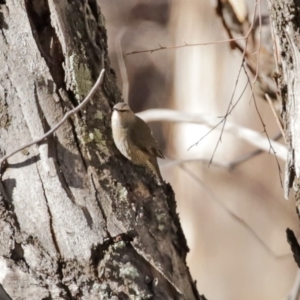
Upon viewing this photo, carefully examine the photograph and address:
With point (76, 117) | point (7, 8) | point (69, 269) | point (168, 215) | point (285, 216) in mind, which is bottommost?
point (69, 269)

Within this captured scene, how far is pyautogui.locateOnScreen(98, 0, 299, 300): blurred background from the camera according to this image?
140 inches

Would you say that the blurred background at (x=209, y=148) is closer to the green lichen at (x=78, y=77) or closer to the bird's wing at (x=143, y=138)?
the bird's wing at (x=143, y=138)

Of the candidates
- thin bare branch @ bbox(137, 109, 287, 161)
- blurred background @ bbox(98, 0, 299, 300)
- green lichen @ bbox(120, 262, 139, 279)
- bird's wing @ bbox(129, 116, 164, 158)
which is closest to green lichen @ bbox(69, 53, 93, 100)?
bird's wing @ bbox(129, 116, 164, 158)

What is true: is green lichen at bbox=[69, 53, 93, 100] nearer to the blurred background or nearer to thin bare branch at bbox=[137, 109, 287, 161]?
thin bare branch at bbox=[137, 109, 287, 161]

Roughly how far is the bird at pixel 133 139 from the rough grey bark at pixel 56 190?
0.06m

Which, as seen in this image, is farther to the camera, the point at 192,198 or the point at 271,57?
the point at 192,198

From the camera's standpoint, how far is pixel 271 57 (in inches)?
88.6

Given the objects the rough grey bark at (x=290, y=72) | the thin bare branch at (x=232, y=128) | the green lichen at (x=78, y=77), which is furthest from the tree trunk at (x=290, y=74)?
the thin bare branch at (x=232, y=128)

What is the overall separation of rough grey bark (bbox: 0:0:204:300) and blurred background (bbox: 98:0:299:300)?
1958 mm

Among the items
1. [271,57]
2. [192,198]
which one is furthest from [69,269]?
[192,198]

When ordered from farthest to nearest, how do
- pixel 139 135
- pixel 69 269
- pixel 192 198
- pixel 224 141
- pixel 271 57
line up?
pixel 192 198 < pixel 224 141 < pixel 271 57 < pixel 139 135 < pixel 69 269

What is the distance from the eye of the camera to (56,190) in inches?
54.6

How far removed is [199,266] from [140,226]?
2734 millimetres

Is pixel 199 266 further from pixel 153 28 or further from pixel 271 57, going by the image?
pixel 271 57
